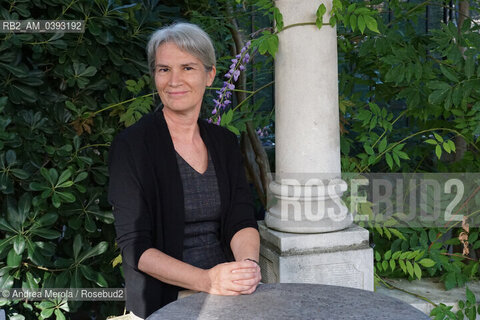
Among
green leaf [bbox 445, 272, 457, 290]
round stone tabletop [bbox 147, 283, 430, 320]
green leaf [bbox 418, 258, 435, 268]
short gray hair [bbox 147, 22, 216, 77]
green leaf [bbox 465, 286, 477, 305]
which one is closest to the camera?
round stone tabletop [bbox 147, 283, 430, 320]

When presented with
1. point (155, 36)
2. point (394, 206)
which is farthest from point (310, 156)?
point (394, 206)

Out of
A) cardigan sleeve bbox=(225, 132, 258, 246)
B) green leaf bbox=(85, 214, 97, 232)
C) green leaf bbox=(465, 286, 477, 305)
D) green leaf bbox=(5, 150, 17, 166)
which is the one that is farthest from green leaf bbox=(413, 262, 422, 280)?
green leaf bbox=(5, 150, 17, 166)

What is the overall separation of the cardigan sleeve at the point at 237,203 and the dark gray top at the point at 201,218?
56mm

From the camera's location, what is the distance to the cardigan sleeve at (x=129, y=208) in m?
1.96

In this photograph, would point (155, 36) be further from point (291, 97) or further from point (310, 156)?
point (310, 156)

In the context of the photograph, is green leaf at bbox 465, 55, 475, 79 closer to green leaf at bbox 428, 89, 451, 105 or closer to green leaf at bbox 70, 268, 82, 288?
green leaf at bbox 428, 89, 451, 105

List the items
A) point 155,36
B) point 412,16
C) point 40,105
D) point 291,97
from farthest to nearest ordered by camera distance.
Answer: point 412,16 < point 40,105 < point 291,97 < point 155,36

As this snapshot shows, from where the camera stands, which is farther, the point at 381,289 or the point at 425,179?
the point at 425,179

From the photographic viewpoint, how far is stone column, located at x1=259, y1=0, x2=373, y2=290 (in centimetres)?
258

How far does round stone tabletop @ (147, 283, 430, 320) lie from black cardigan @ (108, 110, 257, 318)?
1.28 ft

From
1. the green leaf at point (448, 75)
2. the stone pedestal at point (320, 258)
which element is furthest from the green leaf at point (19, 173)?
the green leaf at point (448, 75)

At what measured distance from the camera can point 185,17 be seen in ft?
12.1

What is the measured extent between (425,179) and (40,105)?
7.58 feet

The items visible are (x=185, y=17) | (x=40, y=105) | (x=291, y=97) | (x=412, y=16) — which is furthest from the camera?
(x=185, y=17)
